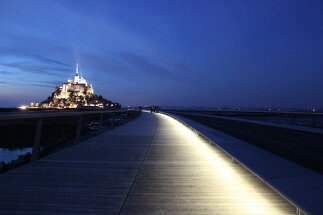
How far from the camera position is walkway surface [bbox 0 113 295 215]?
128 inches

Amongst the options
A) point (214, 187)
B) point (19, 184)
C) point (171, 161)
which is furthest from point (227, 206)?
point (19, 184)

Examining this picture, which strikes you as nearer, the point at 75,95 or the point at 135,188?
the point at 135,188

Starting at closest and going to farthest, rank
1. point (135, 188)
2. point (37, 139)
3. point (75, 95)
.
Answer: point (135, 188)
point (37, 139)
point (75, 95)

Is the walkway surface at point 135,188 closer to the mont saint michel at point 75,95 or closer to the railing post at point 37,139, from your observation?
the railing post at point 37,139

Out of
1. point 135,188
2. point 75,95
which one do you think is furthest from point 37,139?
point 75,95

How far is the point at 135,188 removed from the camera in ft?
13.3

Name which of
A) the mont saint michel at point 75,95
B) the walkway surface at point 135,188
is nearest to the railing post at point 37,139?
the walkway surface at point 135,188

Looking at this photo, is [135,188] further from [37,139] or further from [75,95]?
[75,95]

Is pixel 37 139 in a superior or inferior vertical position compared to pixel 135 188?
superior

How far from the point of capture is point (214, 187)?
4141 millimetres

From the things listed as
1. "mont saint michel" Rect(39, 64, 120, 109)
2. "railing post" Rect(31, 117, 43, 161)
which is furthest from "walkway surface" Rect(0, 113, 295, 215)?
"mont saint michel" Rect(39, 64, 120, 109)

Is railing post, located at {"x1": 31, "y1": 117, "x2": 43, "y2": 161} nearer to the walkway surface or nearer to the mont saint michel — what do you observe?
Answer: the walkway surface

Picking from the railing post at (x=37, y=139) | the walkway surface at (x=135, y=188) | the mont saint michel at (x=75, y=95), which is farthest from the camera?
the mont saint michel at (x=75, y=95)

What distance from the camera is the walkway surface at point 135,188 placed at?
3254mm
